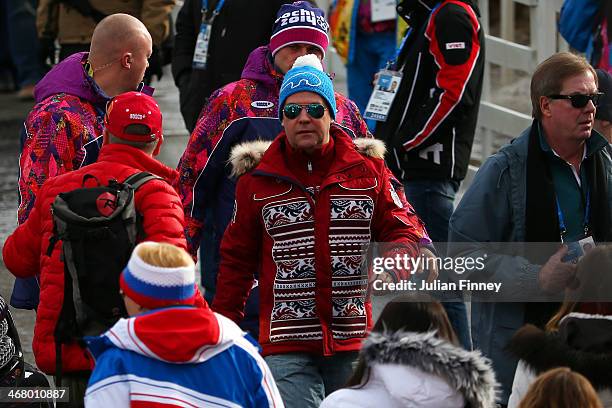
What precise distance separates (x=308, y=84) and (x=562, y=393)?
2213 millimetres

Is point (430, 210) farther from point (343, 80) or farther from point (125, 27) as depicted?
point (343, 80)

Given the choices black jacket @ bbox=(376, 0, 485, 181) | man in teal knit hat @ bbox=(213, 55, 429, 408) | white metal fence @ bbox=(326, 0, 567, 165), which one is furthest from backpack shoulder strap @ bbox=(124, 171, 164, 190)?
white metal fence @ bbox=(326, 0, 567, 165)

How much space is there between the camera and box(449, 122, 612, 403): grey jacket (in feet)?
20.7

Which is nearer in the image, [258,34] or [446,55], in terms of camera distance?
[446,55]

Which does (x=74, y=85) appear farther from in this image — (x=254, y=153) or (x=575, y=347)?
(x=575, y=347)

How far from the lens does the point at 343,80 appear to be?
A: 571 inches

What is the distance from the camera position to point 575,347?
5469 millimetres

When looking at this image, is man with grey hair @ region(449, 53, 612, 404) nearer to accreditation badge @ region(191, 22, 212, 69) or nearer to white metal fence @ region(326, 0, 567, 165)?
accreditation badge @ region(191, 22, 212, 69)

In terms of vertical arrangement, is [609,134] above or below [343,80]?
above

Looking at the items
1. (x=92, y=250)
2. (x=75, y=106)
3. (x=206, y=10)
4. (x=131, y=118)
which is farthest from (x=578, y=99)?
(x=206, y=10)

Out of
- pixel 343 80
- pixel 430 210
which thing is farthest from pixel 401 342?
pixel 343 80

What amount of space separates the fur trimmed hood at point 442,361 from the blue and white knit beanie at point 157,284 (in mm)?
641

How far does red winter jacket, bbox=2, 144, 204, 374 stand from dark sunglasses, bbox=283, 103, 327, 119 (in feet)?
1.87

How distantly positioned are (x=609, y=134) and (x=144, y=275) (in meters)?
3.03
